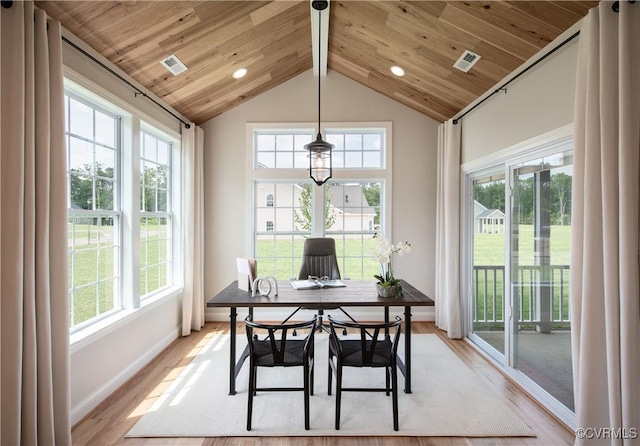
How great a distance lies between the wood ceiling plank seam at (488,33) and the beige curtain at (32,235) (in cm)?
265

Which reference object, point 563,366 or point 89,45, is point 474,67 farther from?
point 89,45

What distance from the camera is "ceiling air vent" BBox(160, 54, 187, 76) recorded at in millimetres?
3082

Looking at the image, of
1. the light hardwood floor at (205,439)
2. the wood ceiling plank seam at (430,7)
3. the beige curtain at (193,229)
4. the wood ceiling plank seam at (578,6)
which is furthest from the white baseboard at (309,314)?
the wood ceiling plank seam at (578,6)

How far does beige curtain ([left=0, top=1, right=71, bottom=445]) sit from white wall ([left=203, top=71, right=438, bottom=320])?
2711 millimetres

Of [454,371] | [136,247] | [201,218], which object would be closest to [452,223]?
[454,371]

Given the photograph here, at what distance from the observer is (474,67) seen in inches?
126

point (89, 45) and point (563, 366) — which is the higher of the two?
point (89, 45)

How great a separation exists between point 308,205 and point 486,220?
2.27m

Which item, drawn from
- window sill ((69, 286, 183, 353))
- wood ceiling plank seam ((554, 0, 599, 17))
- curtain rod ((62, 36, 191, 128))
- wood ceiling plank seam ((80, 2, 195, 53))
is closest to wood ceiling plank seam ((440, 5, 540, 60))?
wood ceiling plank seam ((554, 0, 599, 17))

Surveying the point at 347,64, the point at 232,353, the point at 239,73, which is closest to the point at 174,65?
the point at 239,73

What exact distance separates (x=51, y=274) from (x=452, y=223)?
12.5 feet

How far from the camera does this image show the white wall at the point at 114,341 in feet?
8.13

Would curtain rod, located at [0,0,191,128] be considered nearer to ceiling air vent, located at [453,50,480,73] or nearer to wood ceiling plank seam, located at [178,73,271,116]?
wood ceiling plank seam, located at [178,73,271,116]

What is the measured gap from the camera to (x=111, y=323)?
9.39 feet
